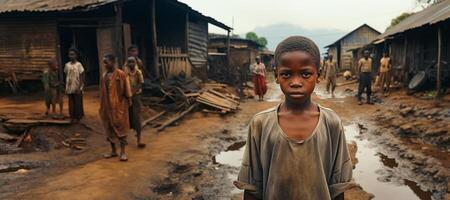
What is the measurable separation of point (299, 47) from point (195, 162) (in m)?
4.85

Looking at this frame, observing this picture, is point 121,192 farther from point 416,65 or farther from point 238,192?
point 416,65

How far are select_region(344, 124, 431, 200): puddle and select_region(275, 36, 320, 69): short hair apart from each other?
3.54 meters

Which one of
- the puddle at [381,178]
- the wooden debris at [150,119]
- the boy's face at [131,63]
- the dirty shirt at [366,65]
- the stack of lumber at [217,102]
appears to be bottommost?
the puddle at [381,178]

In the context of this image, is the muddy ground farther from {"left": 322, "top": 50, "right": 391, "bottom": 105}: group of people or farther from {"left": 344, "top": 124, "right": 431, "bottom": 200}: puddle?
{"left": 322, "top": 50, "right": 391, "bottom": 105}: group of people

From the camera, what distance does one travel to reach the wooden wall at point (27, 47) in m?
11.9

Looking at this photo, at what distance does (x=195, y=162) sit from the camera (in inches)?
248

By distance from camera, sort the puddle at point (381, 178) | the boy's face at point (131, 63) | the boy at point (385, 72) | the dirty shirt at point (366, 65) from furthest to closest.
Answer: the boy at point (385, 72), the dirty shirt at point (366, 65), the boy's face at point (131, 63), the puddle at point (381, 178)

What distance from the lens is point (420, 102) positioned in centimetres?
1100

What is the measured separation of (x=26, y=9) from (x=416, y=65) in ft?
48.3

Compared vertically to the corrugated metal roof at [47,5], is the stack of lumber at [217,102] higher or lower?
lower

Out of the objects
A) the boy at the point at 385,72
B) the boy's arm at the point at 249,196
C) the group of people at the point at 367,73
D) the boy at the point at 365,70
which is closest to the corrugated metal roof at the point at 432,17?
the boy at the point at 385,72

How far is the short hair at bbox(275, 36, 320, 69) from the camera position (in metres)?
1.70

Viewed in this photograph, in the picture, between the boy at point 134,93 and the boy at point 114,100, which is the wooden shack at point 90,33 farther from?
the boy at point 114,100

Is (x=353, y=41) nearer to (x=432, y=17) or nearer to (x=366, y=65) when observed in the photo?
(x=432, y=17)
